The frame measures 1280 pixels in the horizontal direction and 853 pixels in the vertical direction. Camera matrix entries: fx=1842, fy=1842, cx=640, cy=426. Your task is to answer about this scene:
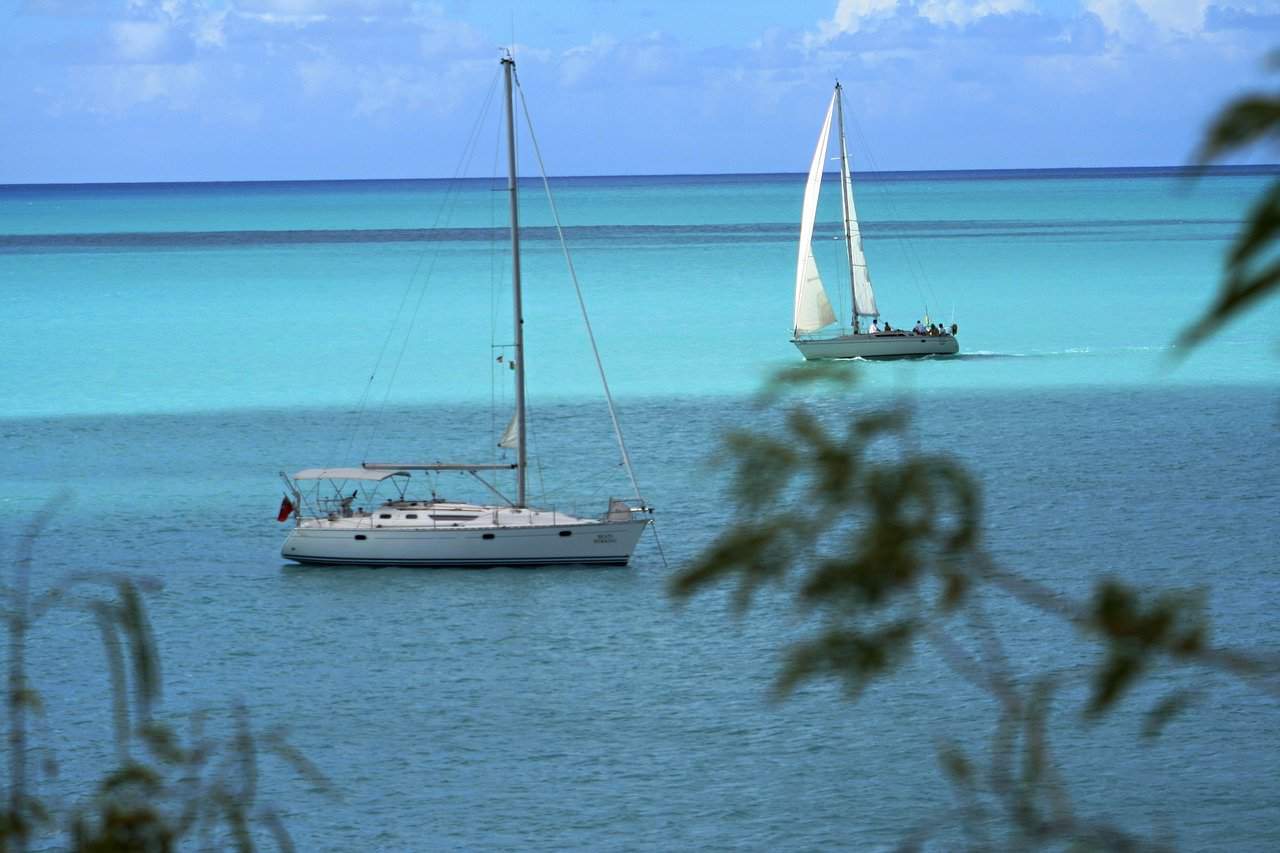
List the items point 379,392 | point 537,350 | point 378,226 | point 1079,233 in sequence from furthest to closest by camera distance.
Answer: point 378,226 → point 1079,233 → point 537,350 → point 379,392

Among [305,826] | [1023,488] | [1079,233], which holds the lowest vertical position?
A: [305,826]

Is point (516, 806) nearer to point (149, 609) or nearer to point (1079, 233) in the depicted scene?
point (149, 609)

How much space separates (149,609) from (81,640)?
4.27 ft

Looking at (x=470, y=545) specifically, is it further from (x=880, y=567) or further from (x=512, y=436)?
(x=880, y=567)

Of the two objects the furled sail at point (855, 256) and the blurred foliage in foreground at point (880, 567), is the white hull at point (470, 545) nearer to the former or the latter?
the blurred foliage in foreground at point (880, 567)

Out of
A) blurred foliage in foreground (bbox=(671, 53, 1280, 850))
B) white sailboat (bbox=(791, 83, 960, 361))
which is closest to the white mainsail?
white sailboat (bbox=(791, 83, 960, 361))

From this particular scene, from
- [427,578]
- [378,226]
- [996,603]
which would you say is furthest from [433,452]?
[378,226]

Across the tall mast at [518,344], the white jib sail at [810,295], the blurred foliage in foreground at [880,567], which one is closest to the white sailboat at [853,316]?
the white jib sail at [810,295]

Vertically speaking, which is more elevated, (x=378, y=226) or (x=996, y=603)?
(x=378, y=226)

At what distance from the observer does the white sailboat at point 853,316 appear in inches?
2094

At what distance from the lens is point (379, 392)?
49.9m

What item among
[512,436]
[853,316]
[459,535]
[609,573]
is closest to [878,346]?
[853,316]

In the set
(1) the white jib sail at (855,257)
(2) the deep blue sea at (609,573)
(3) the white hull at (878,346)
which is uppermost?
(1) the white jib sail at (855,257)

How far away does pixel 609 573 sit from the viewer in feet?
91.3
